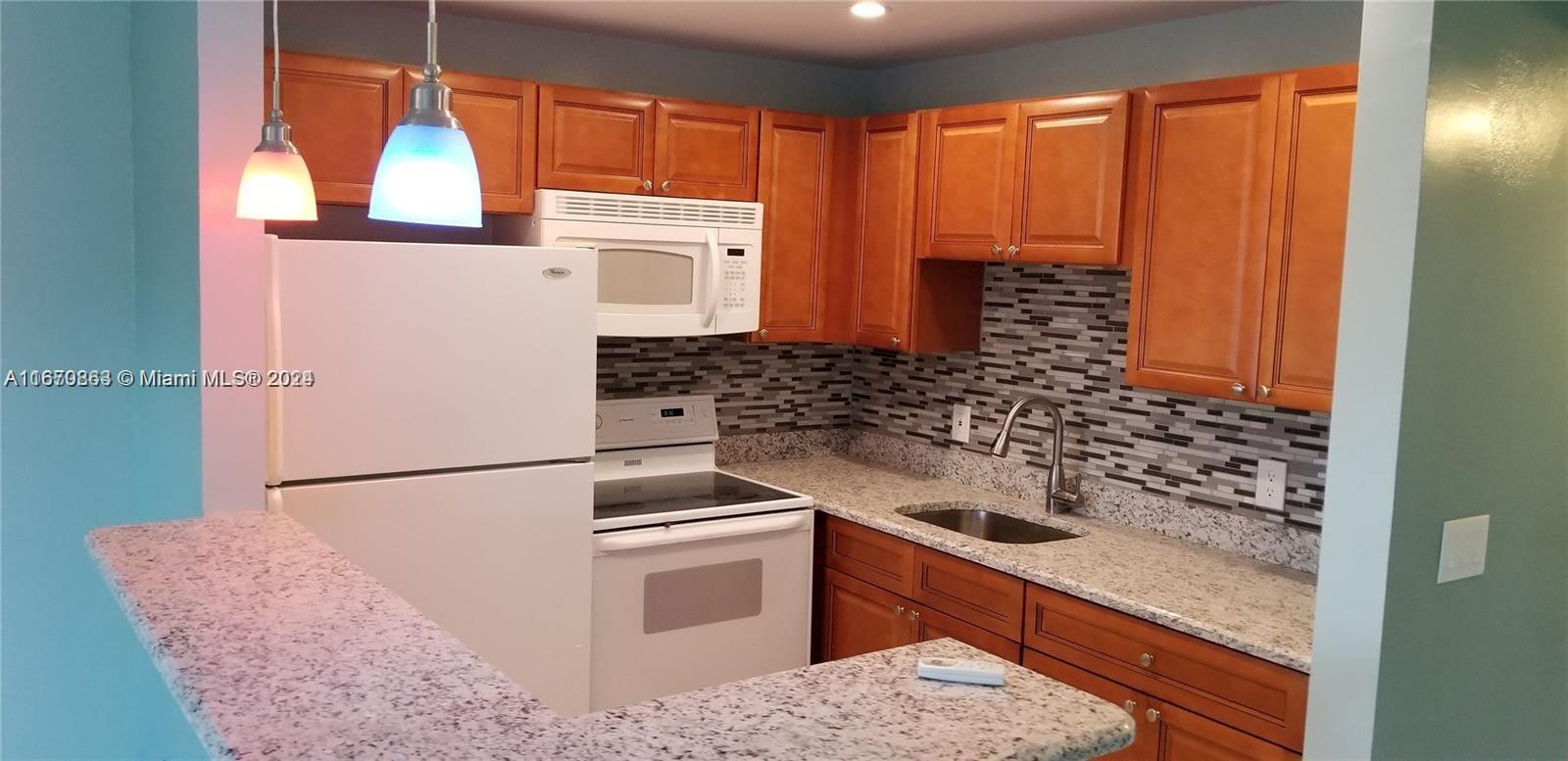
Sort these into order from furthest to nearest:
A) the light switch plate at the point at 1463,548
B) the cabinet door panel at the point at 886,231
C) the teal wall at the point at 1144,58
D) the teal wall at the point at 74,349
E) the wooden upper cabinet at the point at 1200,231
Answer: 1. the cabinet door panel at the point at 886,231
2. the teal wall at the point at 1144,58
3. the wooden upper cabinet at the point at 1200,231
4. the teal wall at the point at 74,349
5. the light switch plate at the point at 1463,548

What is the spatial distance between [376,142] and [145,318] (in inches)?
28.3

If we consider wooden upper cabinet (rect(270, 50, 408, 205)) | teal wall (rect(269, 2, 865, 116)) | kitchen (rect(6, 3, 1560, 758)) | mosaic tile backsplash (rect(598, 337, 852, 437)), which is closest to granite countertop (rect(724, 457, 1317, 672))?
kitchen (rect(6, 3, 1560, 758))

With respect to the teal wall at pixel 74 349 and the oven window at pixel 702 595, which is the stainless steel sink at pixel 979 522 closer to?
the oven window at pixel 702 595

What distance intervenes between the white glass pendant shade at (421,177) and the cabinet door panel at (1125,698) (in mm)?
1728

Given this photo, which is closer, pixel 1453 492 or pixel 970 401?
pixel 1453 492

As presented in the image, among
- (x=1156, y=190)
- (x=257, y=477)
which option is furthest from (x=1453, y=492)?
(x=257, y=477)

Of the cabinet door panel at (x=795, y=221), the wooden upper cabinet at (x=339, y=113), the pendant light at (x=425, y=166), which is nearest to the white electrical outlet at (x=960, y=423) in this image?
the cabinet door panel at (x=795, y=221)

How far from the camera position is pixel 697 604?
3.29 metres

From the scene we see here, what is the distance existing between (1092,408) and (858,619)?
911 mm

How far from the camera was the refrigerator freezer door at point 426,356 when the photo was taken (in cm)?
253

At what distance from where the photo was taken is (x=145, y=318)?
8.51 ft

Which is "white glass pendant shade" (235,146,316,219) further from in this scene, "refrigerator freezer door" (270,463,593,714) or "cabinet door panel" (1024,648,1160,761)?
"cabinet door panel" (1024,648,1160,761)

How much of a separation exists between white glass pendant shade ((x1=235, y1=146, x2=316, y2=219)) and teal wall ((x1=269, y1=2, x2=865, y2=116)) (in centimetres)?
146

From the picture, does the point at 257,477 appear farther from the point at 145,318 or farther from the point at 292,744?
the point at 292,744
